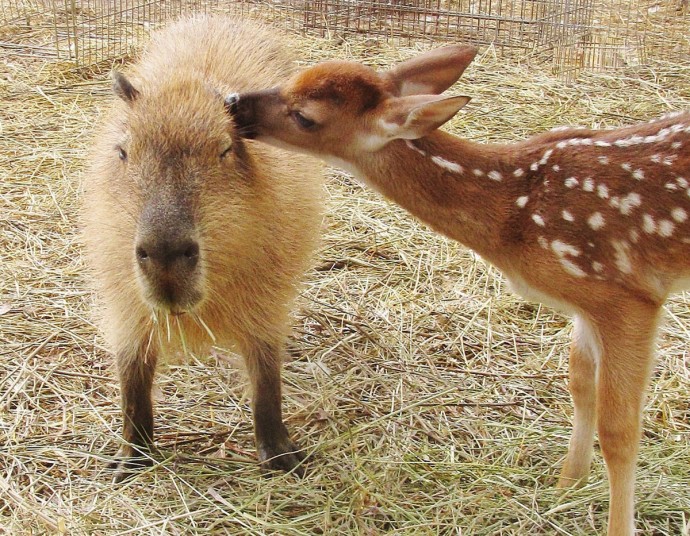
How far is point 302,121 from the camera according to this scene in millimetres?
3512

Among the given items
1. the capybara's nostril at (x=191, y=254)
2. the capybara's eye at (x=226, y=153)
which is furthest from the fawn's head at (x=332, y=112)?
the capybara's nostril at (x=191, y=254)

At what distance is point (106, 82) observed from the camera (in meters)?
8.04

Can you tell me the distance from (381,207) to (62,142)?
250 cm

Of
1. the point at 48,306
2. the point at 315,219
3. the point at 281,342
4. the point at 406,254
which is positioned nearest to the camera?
the point at 281,342

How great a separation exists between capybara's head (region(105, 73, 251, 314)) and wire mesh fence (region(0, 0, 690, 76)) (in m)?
4.87

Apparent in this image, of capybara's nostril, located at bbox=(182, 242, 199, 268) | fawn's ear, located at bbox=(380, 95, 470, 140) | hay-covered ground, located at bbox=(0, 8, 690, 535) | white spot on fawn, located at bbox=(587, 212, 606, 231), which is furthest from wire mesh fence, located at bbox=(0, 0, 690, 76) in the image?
capybara's nostril, located at bbox=(182, 242, 199, 268)

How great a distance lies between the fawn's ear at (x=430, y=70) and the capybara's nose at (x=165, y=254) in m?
1.09

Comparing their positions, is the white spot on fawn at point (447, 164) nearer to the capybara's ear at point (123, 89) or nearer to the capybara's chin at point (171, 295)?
the capybara's chin at point (171, 295)

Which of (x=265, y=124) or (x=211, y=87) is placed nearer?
(x=265, y=124)

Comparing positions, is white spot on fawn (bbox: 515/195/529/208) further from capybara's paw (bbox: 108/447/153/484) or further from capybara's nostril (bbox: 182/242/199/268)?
capybara's paw (bbox: 108/447/153/484)

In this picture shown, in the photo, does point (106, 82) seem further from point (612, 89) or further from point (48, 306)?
point (612, 89)

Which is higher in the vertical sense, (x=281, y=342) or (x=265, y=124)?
(x=265, y=124)

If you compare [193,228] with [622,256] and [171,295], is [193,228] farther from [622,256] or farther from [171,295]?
[622,256]

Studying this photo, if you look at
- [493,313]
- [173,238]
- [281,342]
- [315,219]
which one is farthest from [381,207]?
[173,238]
